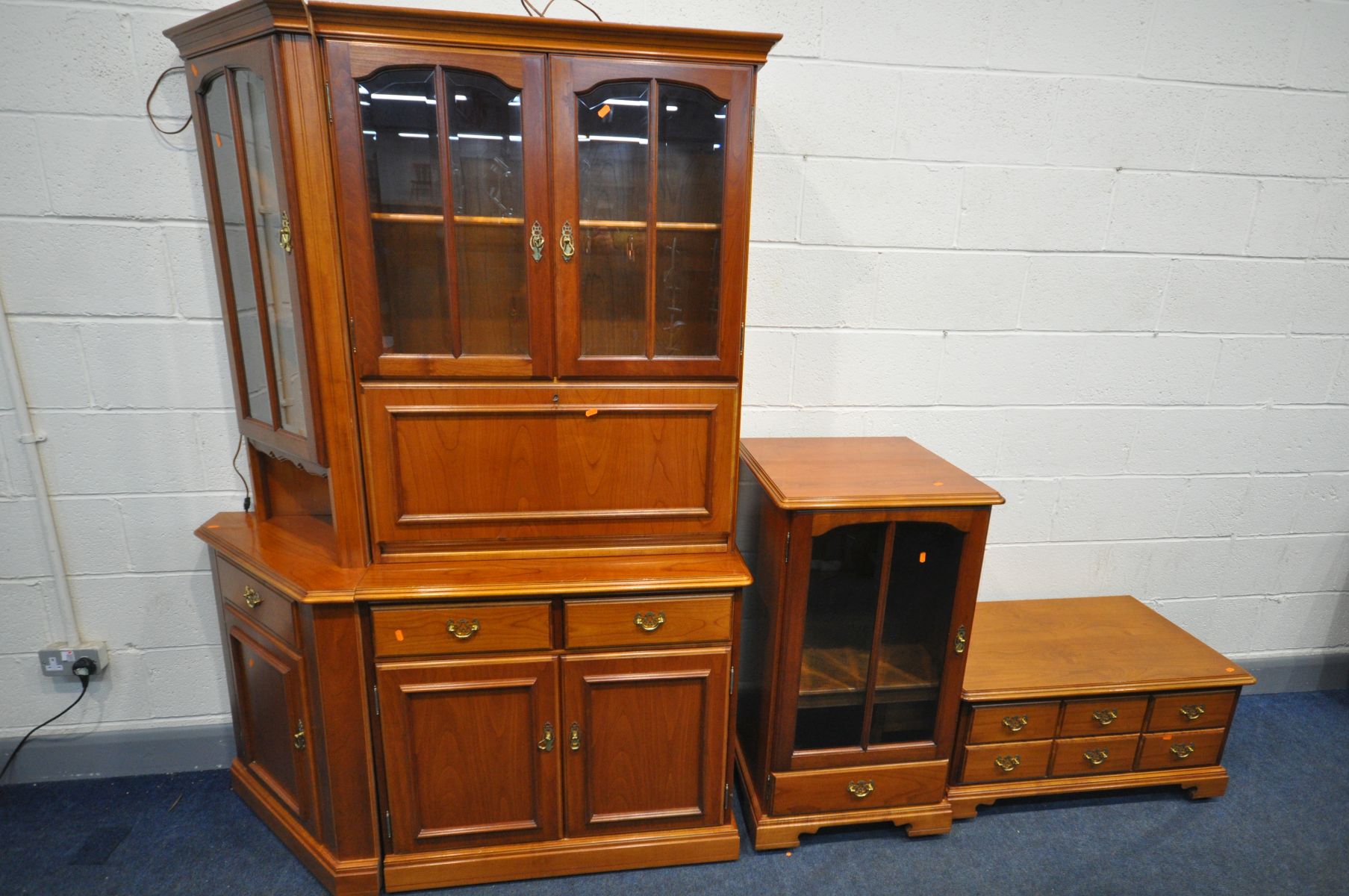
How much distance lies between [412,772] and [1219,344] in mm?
2707

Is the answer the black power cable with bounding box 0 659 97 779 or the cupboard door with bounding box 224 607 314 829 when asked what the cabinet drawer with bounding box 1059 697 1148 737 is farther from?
the black power cable with bounding box 0 659 97 779

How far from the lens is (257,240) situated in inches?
61.3

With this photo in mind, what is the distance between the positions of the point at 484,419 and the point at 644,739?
0.88m

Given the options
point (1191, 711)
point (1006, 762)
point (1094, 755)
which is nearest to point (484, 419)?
point (1006, 762)

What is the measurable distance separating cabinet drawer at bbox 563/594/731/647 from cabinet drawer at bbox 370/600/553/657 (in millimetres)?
73

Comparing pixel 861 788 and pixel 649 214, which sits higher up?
pixel 649 214

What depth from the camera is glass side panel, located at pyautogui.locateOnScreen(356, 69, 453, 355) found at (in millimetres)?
1419

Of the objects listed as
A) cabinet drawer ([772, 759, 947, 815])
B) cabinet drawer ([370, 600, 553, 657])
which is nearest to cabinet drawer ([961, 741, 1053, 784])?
cabinet drawer ([772, 759, 947, 815])

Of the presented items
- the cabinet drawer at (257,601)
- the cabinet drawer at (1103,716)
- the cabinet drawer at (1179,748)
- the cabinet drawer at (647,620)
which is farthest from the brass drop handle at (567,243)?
the cabinet drawer at (1179,748)

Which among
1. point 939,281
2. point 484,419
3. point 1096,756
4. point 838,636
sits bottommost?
point 1096,756

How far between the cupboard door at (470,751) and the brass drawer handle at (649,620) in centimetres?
23

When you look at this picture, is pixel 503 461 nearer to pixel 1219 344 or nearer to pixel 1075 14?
pixel 1075 14

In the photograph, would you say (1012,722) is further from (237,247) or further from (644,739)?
(237,247)

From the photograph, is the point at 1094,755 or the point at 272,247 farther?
the point at 1094,755
